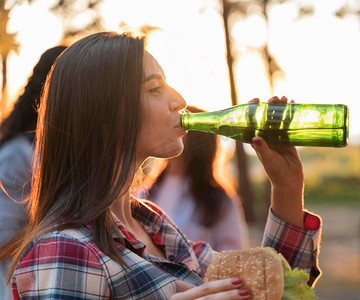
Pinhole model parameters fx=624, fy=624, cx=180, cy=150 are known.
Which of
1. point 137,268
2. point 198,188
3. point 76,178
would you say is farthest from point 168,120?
point 198,188

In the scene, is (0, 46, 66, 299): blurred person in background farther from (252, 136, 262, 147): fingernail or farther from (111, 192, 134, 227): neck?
(252, 136, 262, 147): fingernail

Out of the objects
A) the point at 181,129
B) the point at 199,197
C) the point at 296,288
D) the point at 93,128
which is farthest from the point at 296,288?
the point at 199,197

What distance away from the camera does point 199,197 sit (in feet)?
13.9

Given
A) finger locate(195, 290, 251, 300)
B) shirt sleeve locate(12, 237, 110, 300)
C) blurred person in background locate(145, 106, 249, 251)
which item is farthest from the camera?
blurred person in background locate(145, 106, 249, 251)

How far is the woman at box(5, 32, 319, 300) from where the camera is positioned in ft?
5.46

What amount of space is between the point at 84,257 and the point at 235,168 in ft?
34.5

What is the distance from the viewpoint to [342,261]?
1034 centimetres

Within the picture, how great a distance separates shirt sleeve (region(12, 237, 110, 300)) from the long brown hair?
17 centimetres

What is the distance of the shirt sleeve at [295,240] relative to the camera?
81.4 inches

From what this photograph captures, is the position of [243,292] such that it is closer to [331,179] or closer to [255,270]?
[255,270]

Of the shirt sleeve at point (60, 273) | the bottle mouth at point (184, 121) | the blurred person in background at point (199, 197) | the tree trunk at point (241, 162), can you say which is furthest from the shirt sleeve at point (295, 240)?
the tree trunk at point (241, 162)

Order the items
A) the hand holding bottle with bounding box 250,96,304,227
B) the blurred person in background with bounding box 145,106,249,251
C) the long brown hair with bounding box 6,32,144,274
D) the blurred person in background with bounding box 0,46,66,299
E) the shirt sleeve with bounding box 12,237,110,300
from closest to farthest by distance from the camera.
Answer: the shirt sleeve with bounding box 12,237,110,300
the long brown hair with bounding box 6,32,144,274
the hand holding bottle with bounding box 250,96,304,227
the blurred person in background with bounding box 0,46,66,299
the blurred person in background with bounding box 145,106,249,251

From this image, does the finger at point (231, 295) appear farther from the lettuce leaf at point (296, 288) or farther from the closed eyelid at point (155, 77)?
the closed eyelid at point (155, 77)

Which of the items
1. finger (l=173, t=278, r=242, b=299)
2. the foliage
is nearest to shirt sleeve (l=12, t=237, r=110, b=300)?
finger (l=173, t=278, r=242, b=299)
